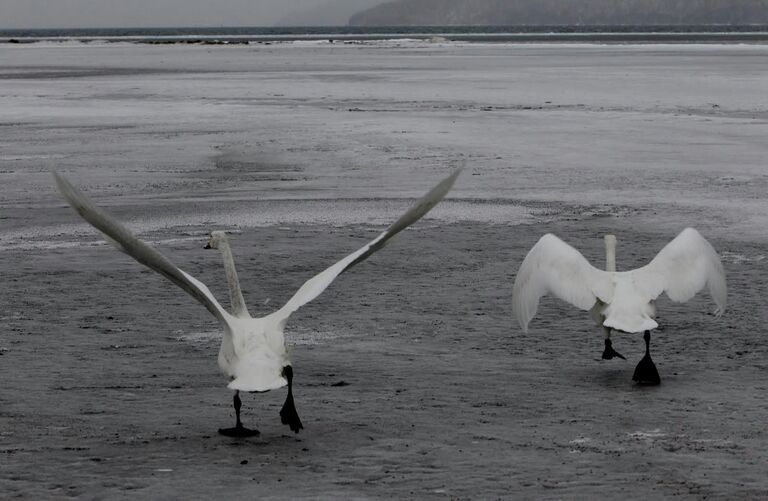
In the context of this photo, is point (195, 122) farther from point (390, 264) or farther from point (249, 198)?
point (390, 264)

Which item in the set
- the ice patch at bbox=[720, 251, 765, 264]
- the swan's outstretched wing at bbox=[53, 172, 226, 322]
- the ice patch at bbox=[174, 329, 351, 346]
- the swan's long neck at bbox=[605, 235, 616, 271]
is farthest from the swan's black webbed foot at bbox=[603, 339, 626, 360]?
the ice patch at bbox=[720, 251, 765, 264]

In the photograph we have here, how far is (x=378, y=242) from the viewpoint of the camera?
23.5 ft

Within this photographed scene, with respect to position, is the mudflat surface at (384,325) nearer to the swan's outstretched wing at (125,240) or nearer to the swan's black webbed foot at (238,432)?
the swan's black webbed foot at (238,432)

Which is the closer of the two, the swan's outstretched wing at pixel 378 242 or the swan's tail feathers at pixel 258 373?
the swan's tail feathers at pixel 258 373

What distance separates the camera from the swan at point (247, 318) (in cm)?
669

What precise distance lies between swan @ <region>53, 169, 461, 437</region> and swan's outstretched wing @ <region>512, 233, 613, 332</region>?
1.77 meters

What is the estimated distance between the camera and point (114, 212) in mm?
16266

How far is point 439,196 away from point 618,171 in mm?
13034

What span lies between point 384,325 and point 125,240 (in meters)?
3.83

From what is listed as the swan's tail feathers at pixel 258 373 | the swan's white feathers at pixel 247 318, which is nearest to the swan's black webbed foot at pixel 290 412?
the swan's white feathers at pixel 247 318

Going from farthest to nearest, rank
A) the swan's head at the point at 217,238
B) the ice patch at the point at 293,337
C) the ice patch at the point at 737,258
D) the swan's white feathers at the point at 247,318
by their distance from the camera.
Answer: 1. the ice patch at the point at 737,258
2. the ice patch at the point at 293,337
3. the swan's head at the point at 217,238
4. the swan's white feathers at the point at 247,318

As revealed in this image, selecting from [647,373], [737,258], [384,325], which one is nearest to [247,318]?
[647,373]

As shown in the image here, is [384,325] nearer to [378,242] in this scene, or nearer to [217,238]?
[217,238]

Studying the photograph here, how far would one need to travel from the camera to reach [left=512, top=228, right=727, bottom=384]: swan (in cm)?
843
